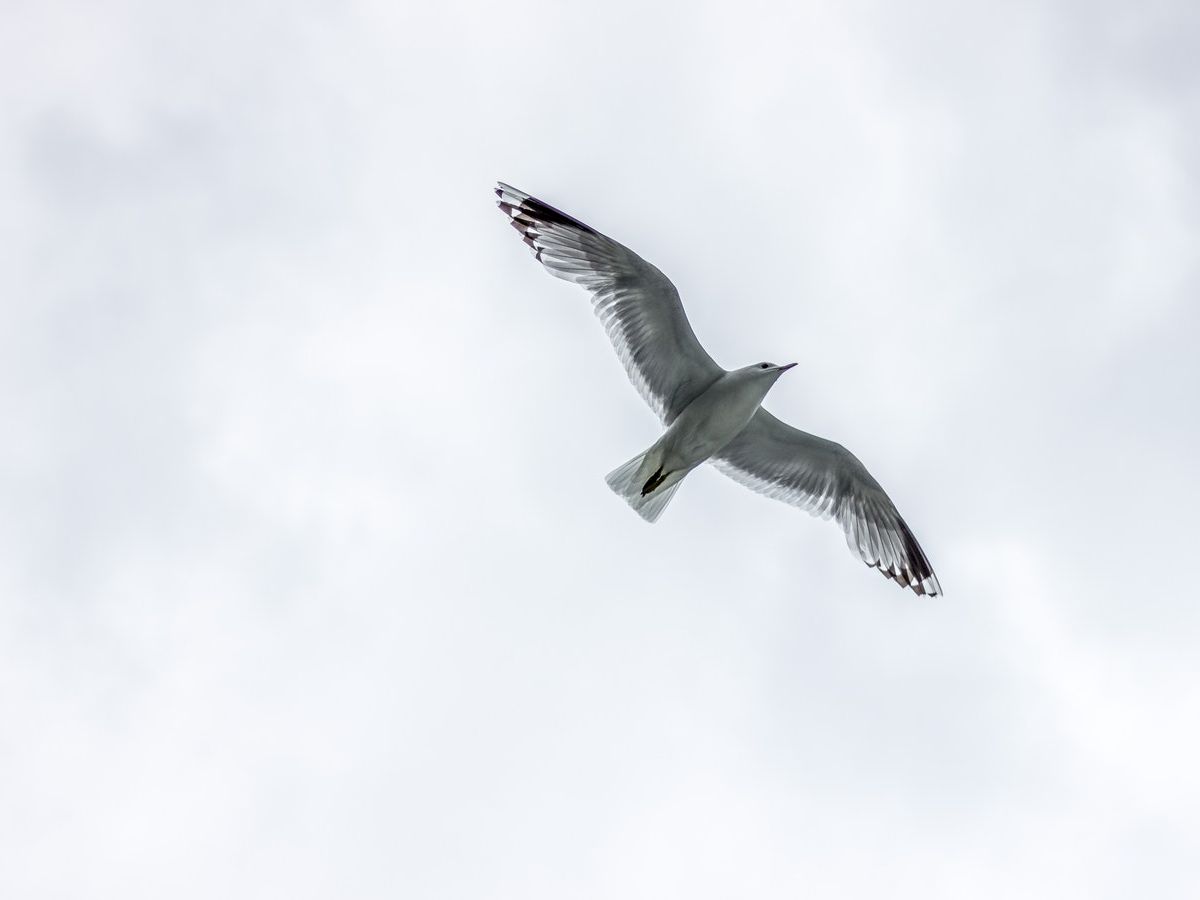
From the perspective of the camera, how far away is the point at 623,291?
1237 cm

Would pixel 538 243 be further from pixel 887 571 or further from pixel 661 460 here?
pixel 887 571

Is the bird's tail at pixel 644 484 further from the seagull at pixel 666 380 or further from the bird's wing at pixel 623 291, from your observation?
the bird's wing at pixel 623 291

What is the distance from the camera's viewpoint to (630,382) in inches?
508

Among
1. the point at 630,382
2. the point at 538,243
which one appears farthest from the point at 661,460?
the point at 538,243

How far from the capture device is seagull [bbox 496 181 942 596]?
12.3 m

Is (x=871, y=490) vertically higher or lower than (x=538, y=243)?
higher

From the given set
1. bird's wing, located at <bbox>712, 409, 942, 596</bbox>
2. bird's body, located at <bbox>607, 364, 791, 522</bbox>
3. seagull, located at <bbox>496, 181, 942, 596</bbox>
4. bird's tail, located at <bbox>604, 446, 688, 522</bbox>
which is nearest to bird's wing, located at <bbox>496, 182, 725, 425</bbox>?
seagull, located at <bbox>496, 181, 942, 596</bbox>

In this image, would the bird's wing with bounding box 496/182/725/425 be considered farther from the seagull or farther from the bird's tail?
the bird's tail

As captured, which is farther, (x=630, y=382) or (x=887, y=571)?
(x=887, y=571)

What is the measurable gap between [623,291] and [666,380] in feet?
3.01

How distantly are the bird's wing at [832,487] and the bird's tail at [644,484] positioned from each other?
98 centimetres

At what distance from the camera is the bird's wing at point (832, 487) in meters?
13.5

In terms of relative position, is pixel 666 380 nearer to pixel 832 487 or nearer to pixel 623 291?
pixel 623 291

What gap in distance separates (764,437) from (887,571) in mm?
1847
